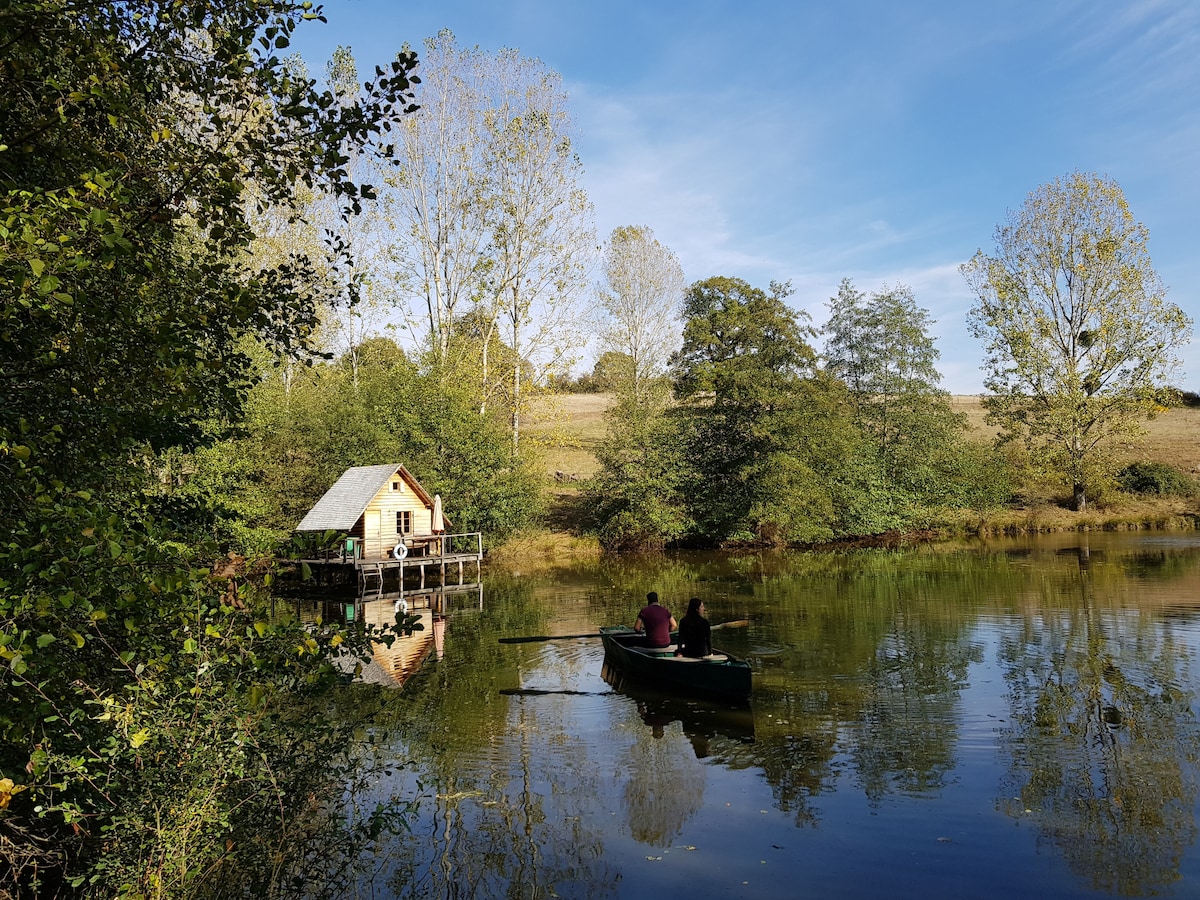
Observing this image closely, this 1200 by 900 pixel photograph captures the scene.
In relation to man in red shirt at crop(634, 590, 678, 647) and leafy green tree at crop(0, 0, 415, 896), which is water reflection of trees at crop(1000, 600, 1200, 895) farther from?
leafy green tree at crop(0, 0, 415, 896)

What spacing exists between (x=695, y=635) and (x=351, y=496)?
2102cm

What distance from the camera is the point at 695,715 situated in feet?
46.3

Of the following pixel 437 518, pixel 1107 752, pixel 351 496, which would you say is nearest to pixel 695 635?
pixel 1107 752

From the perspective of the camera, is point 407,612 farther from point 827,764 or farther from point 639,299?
point 639,299

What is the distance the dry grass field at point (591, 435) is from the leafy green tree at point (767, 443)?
710 centimetres

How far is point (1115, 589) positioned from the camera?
24859mm

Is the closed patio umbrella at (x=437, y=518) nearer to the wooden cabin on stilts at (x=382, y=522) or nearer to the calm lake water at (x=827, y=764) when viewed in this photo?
the wooden cabin on stilts at (x=382, y=522)

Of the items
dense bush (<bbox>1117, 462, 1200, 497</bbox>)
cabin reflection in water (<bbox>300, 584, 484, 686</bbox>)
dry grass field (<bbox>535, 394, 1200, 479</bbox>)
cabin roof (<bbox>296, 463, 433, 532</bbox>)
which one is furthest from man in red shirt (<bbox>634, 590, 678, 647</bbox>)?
dense bush (<bbox>1117, 462, 1200, 497</bbox>)

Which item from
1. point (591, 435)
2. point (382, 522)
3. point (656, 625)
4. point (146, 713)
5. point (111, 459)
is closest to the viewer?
point (146, 713)

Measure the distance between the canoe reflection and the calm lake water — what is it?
7 cm

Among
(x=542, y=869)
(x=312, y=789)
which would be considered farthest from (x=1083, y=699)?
(x=312, y=789)

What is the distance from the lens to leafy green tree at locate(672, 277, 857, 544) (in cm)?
4291

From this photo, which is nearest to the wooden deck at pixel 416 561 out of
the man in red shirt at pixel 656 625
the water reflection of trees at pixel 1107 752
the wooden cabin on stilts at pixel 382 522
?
the wooden cabin on stilts at pixel 382 522

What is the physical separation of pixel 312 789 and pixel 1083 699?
12.9 m
